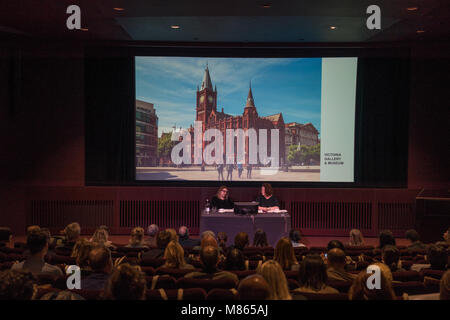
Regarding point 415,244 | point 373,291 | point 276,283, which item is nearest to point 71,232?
point 276,283

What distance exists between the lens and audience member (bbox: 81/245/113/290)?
274 cm

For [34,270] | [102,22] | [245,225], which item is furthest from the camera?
[102,22]

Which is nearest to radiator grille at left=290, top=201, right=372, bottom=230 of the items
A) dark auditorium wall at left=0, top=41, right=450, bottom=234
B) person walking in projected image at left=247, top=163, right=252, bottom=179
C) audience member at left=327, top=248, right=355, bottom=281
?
dark auditorium wall at left=0, top=41, right=450, bottom=234

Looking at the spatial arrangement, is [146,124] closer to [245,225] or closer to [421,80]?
[245,225]

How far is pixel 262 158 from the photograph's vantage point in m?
8.62

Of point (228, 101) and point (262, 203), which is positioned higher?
point (228, 101)

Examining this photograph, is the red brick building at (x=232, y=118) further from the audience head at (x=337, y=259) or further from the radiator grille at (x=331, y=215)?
the audience head at (x=337, y=259)

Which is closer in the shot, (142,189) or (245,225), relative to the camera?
(245,225)

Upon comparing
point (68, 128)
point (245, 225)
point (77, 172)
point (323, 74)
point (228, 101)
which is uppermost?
point (323, 74)

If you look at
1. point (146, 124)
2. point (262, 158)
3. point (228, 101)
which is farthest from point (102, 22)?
point (262, 158)

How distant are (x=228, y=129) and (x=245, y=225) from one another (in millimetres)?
2982

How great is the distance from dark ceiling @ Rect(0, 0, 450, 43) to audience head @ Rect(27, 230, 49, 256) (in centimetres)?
387

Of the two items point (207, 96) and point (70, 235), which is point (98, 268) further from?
point (207, 96)

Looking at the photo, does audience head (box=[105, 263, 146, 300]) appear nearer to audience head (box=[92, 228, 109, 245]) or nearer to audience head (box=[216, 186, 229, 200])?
audience head (box=[92, 228, 109, 245])
